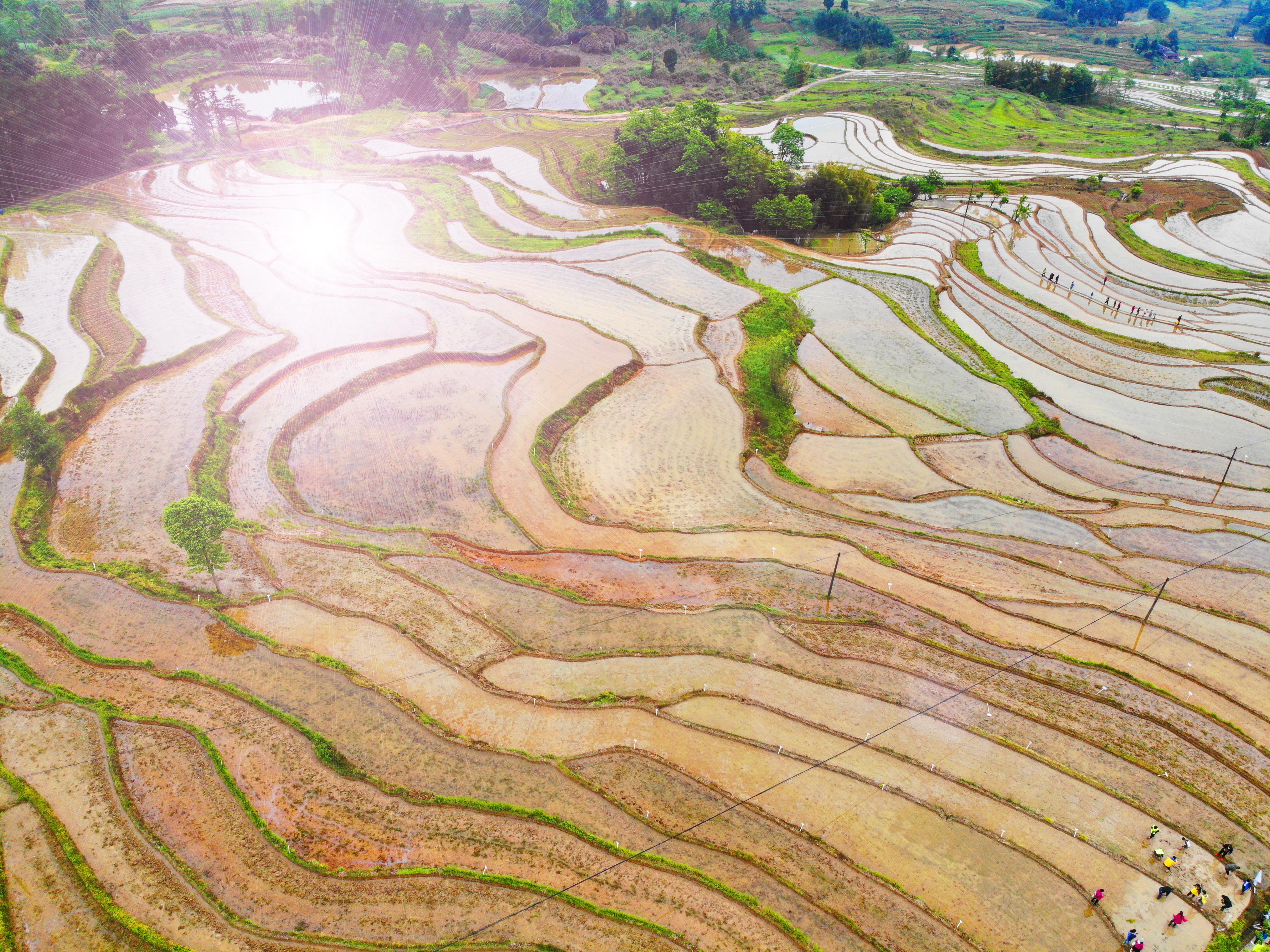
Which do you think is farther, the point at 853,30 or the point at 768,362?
the point at 853,30

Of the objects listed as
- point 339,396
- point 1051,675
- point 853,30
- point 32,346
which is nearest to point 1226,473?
point 1051,675

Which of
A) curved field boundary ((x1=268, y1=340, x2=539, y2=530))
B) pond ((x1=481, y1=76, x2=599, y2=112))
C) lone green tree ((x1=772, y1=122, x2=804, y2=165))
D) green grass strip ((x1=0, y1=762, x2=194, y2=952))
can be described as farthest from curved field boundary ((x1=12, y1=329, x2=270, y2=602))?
pond ((x1=481, y1=76, x2=599, y2=112))

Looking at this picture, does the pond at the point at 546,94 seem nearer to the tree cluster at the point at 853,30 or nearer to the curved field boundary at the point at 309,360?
the tree cluster at the point at 853,30

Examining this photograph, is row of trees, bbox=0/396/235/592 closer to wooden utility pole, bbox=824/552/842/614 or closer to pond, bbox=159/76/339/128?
wooden utility pole, bbox=824/552/842/614

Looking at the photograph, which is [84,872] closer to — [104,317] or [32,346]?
[32,346]

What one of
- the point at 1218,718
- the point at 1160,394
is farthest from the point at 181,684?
the point at 1160,394

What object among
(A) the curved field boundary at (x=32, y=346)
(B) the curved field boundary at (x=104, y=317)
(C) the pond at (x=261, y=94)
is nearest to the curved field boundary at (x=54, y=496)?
(B) the curved field boundary at (x=104, y=317)
